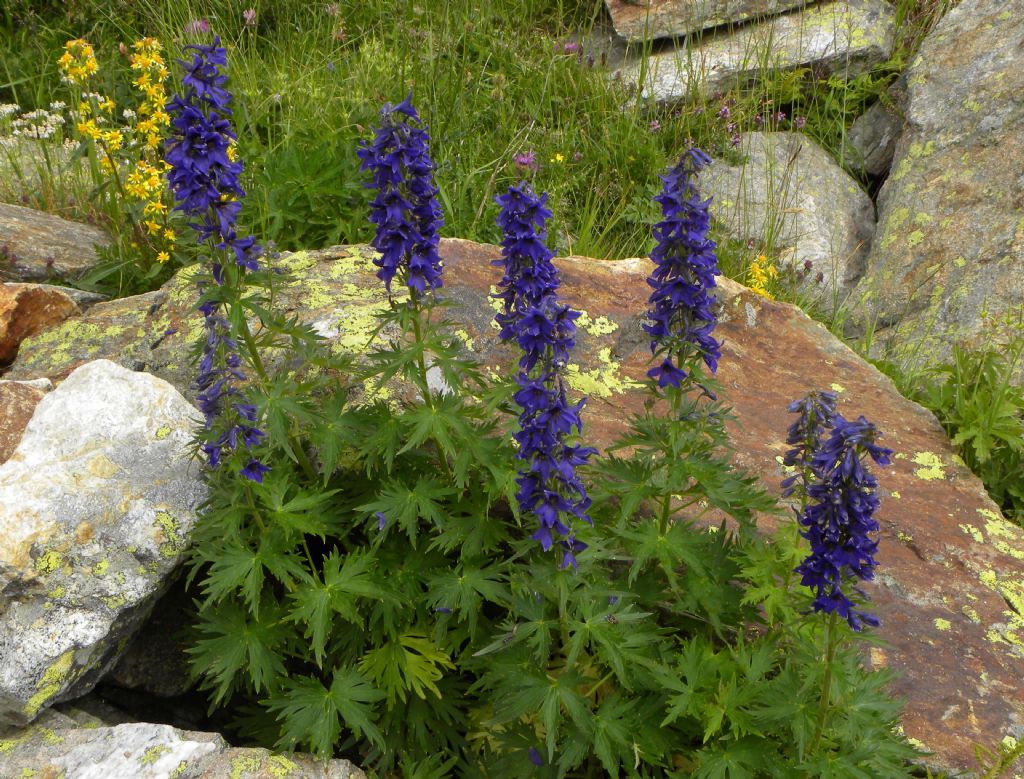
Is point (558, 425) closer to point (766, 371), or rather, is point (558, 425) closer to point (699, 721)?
point (699, 721)

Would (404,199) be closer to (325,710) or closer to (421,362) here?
(421,362)

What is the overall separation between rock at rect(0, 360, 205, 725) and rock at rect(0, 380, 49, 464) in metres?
0.23

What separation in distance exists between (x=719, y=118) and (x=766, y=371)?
343 cm

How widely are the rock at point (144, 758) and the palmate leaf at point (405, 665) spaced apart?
1.05 feet

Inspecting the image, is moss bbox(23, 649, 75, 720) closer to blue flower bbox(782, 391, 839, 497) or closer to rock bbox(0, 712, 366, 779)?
rock bbox(0, 712, 366, 779)

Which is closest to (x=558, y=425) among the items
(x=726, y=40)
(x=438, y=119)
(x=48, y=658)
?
(x=48, y=658)

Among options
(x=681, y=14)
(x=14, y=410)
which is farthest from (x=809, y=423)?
(x=681, y=14)

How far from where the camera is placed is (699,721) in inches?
120

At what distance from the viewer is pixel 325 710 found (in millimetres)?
3160

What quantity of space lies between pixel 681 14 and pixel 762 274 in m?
3.39

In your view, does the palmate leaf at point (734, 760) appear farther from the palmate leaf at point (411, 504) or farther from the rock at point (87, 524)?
the rock at point (87, 524)

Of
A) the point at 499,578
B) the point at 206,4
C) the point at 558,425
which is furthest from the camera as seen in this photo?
the point at 206,4

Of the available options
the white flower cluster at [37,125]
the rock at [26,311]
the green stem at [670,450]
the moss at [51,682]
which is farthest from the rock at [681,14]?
the moss at [51,682]

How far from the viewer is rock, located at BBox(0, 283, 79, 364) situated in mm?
4797
